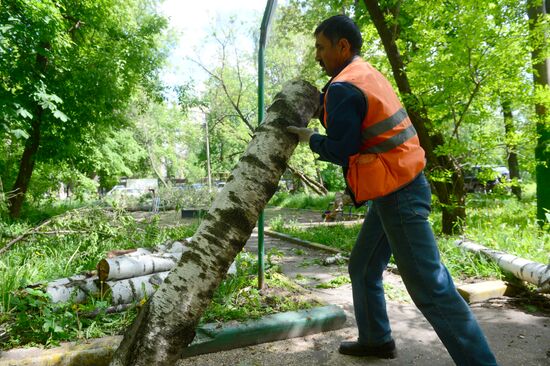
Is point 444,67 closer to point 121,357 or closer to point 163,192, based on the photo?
point 121,357

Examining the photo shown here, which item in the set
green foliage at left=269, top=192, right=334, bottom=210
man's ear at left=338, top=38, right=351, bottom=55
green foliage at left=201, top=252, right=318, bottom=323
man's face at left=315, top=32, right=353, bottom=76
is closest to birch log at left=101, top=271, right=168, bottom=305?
green foliage at left=201, top=252, right=318, bottom=323

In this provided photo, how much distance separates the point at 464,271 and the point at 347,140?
3.73m

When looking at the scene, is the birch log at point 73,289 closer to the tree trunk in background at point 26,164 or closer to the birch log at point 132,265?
the birch log at point 132,265

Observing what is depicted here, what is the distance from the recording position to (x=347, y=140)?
6.50 ft

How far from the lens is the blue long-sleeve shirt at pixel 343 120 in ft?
6.46

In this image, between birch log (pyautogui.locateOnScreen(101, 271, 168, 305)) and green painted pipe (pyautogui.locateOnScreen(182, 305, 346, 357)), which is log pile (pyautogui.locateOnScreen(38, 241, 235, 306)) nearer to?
birch log (pyautogui.locateOnScreen(101, 271, 168, 305))

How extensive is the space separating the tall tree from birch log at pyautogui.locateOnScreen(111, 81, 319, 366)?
15.5 feet

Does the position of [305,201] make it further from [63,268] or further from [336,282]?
[63,268]

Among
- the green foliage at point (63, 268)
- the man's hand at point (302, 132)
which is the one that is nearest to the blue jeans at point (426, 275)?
the man's hand at point (302, 132)

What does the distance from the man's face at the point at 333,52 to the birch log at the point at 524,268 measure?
10.1 feet

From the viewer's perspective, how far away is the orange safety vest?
6.64 ft

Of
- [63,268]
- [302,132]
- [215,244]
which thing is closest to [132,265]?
[63,268]

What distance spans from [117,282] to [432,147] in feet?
18.5

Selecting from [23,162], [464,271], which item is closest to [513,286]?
[464,271]
